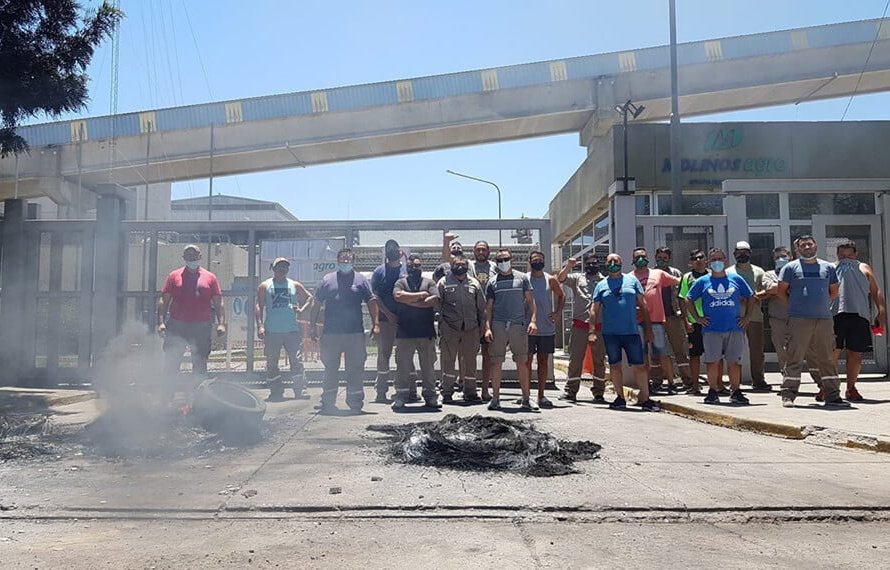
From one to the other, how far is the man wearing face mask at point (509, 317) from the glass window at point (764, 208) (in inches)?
228

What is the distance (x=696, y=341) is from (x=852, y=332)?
175cm

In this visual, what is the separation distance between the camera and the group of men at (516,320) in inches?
318

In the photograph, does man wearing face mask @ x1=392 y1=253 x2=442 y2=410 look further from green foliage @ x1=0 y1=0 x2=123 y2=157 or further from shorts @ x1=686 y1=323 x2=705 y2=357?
green foliage @ x1=0 y1=0 x2=123 y2=157

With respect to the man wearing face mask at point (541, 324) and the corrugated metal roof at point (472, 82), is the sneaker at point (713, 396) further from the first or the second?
the corrugated metal roof at point (472, 82)

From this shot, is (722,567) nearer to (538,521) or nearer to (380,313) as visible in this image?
(538,521)

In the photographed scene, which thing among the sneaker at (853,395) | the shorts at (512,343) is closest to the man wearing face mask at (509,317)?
the shorts at (512,343)

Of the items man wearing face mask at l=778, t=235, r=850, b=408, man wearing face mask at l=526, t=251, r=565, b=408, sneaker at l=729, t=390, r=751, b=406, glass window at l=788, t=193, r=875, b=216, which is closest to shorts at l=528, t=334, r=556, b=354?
man wearing face mask at l=526, t=251, r=565, b=408

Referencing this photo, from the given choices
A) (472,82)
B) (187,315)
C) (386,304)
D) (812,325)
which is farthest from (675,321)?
(472,82)

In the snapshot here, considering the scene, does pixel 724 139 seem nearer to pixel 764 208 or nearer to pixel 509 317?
pixel 764 208

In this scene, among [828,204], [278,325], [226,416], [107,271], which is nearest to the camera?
[226,416]

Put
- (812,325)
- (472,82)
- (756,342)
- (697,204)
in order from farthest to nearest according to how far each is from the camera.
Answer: (472,82) → (697,204) → (756,342) → (812,325)

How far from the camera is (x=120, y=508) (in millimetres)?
4230

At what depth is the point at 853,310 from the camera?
27.1 ft

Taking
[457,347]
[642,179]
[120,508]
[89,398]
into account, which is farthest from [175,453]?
[642,179]
